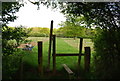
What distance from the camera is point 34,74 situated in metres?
2.39

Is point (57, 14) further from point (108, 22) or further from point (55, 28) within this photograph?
point (108, 22)

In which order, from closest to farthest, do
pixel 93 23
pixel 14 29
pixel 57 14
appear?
pixel 14 29, pixel 93 23, pixel 57 14

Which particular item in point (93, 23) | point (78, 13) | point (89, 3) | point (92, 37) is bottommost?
point (92, 37)

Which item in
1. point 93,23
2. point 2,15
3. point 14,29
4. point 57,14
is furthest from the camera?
point 57,14

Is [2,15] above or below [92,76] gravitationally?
above

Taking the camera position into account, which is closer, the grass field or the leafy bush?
the leafy bush

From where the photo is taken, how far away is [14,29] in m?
2.14

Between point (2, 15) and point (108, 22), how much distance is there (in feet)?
7.54

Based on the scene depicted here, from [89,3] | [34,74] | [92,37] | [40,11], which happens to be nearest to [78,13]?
[89,3]

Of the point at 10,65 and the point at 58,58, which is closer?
the point at 10,65

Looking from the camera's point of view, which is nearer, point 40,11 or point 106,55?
point 106,55

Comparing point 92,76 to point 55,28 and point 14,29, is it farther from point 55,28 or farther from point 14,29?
point 14,29

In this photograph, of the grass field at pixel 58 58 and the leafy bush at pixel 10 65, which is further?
the grass field at pixel 58 58

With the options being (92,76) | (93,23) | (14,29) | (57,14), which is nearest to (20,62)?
(14,29)
